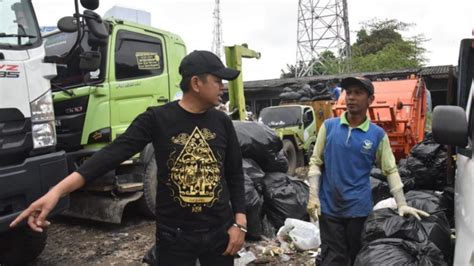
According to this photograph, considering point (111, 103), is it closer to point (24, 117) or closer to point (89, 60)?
point (89, 60)

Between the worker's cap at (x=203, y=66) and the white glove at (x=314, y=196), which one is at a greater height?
the worker's cap at (x=203, y=66)

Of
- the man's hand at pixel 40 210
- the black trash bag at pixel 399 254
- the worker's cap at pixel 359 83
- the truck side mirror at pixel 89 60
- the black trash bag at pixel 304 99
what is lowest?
the black trash bag at pixel 399 254

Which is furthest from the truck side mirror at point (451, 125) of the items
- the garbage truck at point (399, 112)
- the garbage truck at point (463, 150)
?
the garbage truck at point (399, 112)

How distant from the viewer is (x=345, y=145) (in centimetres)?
271

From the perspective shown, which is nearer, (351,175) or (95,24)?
(351,175)

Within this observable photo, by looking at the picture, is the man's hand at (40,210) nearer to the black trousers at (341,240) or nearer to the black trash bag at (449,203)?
the black trousers at (341,240)

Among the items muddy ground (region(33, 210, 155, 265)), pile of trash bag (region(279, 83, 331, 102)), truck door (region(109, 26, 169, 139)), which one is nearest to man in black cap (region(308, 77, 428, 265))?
muddy ground (region(33, 210, 155, 265))

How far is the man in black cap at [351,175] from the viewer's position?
2.71 metres

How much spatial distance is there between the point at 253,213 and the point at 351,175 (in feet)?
6.41

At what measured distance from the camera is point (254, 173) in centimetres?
502

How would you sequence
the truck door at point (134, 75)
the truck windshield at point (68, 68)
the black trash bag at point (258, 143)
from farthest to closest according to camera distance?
the black trash bag at point (258, 143) → the truck door at point (134, 75) → the truck windshield at point (68, 68)

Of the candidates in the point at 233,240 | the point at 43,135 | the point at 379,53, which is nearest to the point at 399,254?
the point at 233,240

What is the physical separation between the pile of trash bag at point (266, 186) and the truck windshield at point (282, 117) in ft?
14.9

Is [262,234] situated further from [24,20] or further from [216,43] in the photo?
[216,43]
